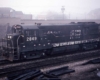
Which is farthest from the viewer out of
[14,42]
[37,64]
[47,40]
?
[47,40]

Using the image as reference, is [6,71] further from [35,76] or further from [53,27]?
[53,27]

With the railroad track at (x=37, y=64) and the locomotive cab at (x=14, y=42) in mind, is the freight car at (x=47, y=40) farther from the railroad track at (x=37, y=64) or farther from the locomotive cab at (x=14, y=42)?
the railroad track at (x=37, y=64)

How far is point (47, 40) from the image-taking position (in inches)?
612

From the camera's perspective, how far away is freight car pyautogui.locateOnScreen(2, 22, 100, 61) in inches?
545

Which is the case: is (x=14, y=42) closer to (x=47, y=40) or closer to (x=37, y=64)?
(x=37, y=64)

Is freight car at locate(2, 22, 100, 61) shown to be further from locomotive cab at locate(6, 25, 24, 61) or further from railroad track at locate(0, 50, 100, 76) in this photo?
railroad track at locate(0, 50, 100, 76)

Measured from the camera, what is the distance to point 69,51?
58.6ft

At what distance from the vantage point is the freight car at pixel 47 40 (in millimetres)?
13842

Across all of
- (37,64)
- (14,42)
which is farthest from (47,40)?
(14,42)

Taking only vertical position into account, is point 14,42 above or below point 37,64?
above

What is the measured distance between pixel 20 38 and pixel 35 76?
5639mm

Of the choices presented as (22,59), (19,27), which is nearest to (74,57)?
(22,59)

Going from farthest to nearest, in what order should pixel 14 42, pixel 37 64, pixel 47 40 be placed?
pixel 47 40, pixel 14 42, pixel 37 64

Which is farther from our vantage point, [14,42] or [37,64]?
[14,42]
